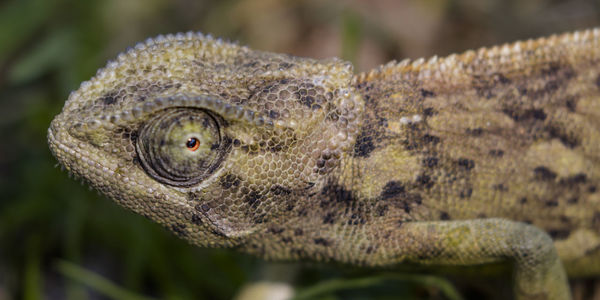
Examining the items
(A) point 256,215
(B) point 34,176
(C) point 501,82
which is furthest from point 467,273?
(B) point 34,176

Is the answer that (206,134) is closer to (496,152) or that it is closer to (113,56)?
(496,152)

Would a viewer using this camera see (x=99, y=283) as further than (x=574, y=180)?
Yes

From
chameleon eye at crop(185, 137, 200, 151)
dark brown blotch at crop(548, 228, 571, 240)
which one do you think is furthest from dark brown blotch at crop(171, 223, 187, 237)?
dark brown blotch at crop(548, 228, 571, 240)

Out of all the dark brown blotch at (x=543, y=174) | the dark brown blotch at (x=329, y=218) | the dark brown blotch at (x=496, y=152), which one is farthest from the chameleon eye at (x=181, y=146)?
the dark brown blotch at (x=543, y=174)

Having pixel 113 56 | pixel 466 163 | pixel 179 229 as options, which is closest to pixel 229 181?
pixel 179 229

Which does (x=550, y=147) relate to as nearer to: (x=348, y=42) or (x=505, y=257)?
(x=505, y=257)

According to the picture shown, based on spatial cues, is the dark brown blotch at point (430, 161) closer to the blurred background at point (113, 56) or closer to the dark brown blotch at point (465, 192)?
the dark brown blotch at point (465, 192)
